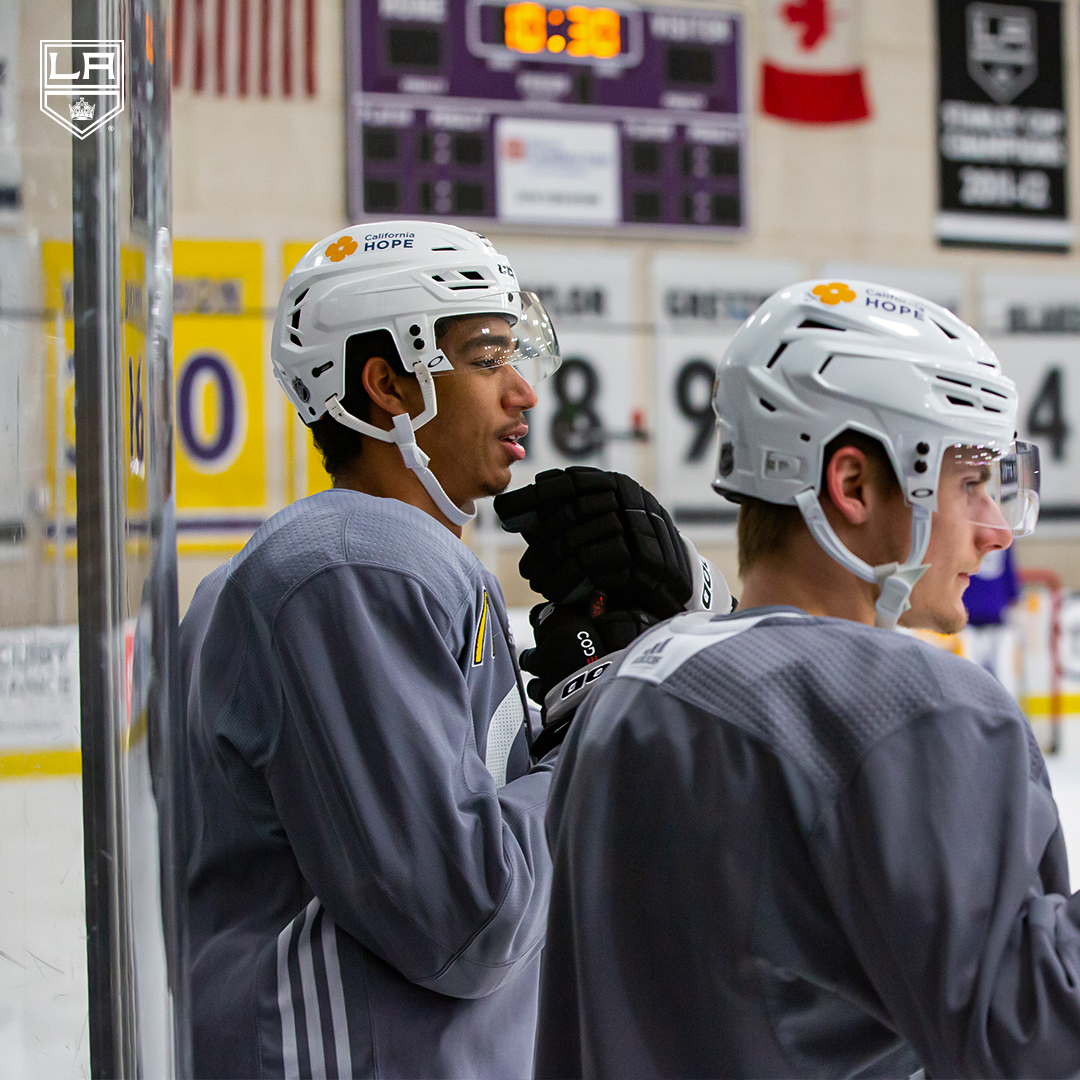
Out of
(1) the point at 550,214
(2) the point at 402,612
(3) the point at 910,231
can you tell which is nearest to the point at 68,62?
(2) the point at 402,612

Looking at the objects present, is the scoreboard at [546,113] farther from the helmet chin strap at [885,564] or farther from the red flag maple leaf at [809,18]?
the helmet chin strap at [885,564]

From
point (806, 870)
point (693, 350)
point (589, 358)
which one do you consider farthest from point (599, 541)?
point (693, 350)

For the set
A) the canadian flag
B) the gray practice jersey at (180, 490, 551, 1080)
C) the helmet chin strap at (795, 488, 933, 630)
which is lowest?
the gray practice jersey at (180, 490, 551, 1080)

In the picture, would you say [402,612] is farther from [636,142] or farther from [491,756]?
[636,142]

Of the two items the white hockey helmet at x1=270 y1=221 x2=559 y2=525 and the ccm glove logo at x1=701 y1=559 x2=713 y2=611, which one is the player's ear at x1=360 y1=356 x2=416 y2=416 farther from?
the ccm glove logo at x1=701 y1=559 x2=713 y2=611

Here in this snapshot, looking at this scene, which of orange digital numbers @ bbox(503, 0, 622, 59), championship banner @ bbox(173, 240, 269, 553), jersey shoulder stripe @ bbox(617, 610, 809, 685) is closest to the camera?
jersey shoulder stripe @ bbox(617, 610, 809, 685)

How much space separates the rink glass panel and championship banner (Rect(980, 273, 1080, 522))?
6781mm

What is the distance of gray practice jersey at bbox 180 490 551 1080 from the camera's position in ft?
3.77

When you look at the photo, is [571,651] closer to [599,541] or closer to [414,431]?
[599,541]

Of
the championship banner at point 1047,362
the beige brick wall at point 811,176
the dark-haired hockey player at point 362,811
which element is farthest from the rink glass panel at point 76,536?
the championship banner at point 1047,362

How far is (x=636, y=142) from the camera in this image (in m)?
6.54

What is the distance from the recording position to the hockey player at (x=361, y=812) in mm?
1149

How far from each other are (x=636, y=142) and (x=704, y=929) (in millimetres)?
6109

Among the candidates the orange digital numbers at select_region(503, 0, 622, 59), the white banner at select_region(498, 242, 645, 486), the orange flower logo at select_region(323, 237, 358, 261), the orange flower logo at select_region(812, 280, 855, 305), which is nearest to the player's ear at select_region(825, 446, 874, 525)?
the orange flower logo at select_region(812, 280, 855, 305)
